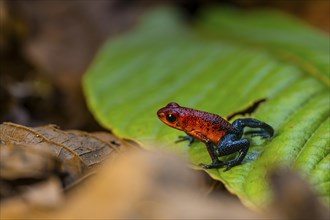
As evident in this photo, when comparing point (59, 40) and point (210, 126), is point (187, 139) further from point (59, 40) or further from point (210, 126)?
point (59, 40)

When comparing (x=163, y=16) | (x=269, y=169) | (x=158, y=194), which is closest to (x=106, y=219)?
(x=158, y=194)

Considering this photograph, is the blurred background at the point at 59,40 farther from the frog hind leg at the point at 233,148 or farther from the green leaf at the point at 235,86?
the frog hind leg at the point at 233,148

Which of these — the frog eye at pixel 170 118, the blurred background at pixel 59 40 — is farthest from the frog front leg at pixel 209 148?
the blurred background at pixel 59 40

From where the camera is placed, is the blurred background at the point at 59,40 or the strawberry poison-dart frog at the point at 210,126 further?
the blurred background at the point at 59,40

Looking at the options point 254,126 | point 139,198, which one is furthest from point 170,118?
point 139,198

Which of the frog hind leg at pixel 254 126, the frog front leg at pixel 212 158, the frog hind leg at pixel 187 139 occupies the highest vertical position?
the frog hind leg at pixel 254 126

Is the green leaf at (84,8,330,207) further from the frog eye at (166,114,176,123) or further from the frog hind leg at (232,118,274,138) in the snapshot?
the frog eye at (166,114,176,123)

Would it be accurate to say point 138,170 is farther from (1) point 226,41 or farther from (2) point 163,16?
(2) point 163,16
